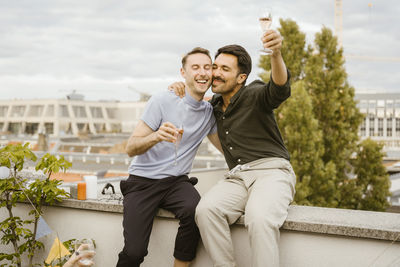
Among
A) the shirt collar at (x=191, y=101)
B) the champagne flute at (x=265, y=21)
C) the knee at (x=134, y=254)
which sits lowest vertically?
the knee at (x=134, y=254)

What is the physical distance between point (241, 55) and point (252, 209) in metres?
1.20

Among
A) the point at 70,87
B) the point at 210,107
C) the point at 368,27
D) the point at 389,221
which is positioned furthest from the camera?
the point at 70,87

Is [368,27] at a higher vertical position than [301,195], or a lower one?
higher

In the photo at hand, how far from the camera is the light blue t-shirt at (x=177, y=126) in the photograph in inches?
129

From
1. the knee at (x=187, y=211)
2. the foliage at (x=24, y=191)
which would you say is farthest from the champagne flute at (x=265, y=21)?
the foliage at (x=24, y=191)

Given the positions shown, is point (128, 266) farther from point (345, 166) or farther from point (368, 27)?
point (368, 27)

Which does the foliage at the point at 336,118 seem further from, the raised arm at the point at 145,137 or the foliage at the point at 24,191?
the raised arm at the point at 145,137

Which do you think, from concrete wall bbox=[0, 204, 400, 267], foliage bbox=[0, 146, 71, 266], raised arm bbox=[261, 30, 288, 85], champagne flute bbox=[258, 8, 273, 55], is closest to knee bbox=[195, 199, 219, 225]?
concrete wall bbox=[0, 204, 400, 267]

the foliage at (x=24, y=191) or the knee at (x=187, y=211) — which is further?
→ the foliage at (x=24, y=191)

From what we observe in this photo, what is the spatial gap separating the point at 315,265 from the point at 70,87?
150 m

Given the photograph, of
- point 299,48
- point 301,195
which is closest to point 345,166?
point 301,195

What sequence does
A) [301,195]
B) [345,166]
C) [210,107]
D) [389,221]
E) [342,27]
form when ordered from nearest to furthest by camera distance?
[389,221], [210,107], [301,195], [345,166], [342,27]

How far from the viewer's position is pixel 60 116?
387 ft

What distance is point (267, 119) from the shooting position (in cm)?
316
